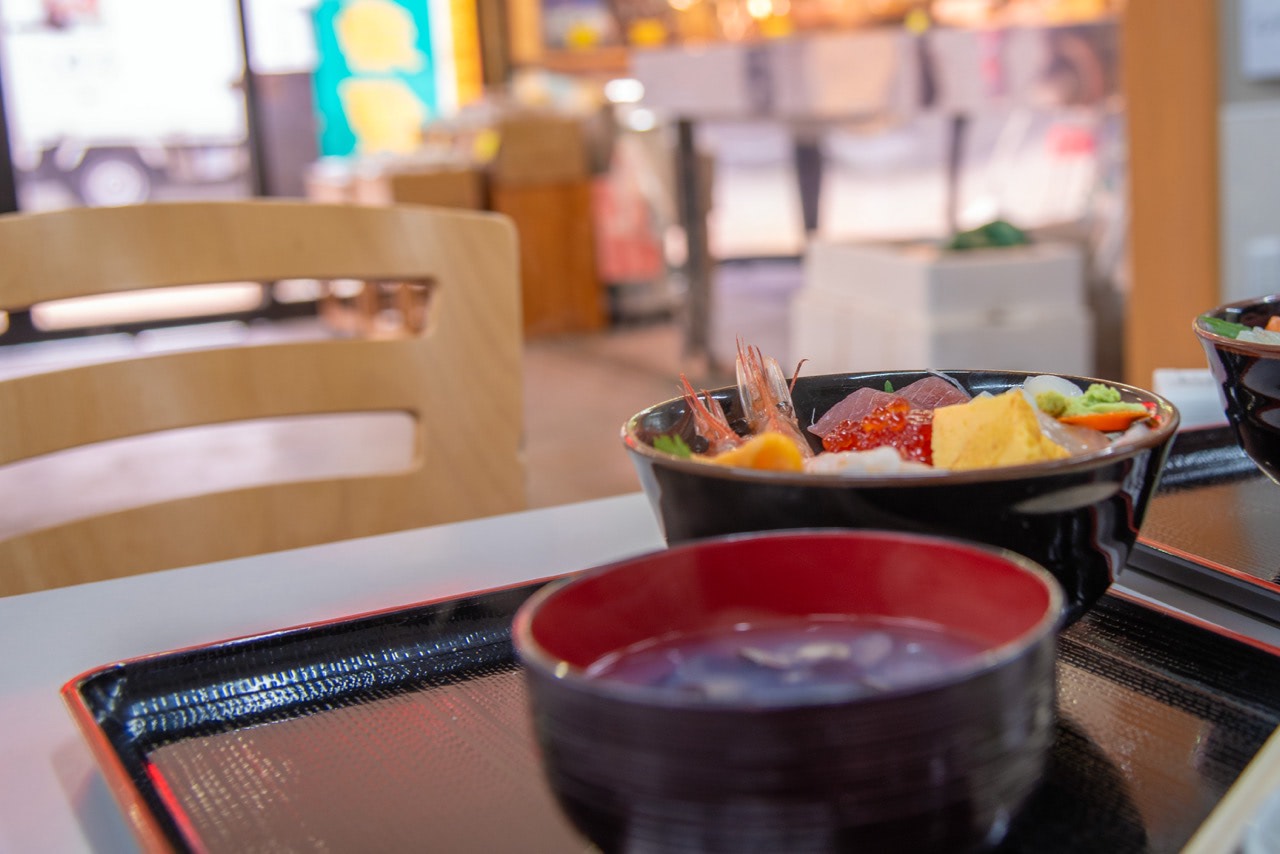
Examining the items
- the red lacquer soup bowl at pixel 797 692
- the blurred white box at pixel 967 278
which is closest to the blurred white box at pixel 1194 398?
the red lacquer soup bowl at pixel 797 692

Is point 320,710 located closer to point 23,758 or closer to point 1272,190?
point 23,758

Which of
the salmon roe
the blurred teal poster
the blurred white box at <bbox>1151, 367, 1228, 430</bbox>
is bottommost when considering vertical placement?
the blurred white box at <bbox>1151, 367, 1228, 430</bbox>

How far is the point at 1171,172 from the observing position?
6.66 feet

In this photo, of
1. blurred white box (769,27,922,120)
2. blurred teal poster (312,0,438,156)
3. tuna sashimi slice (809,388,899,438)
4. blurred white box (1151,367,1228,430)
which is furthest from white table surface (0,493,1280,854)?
blurred teal poster (312,0,438,156)

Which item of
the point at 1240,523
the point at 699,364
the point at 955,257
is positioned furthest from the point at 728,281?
the point at 1240,523

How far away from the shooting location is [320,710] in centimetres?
41

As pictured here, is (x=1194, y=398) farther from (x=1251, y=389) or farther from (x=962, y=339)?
(x=962, y=339)

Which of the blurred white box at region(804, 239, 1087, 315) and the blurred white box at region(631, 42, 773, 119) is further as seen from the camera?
the blurred white box at region(631, 42, 773, 119)

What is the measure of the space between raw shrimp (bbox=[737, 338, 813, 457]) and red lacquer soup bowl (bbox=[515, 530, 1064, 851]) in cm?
17

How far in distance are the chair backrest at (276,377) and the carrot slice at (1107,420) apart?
0.57 meters

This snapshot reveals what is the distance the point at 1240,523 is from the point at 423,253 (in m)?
0.60

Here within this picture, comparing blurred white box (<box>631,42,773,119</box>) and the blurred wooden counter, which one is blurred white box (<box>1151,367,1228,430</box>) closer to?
blurred white box (<box>631,42,773,119</box>)

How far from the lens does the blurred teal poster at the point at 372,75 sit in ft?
19.8

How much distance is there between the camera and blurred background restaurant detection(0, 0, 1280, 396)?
2.05 metres
